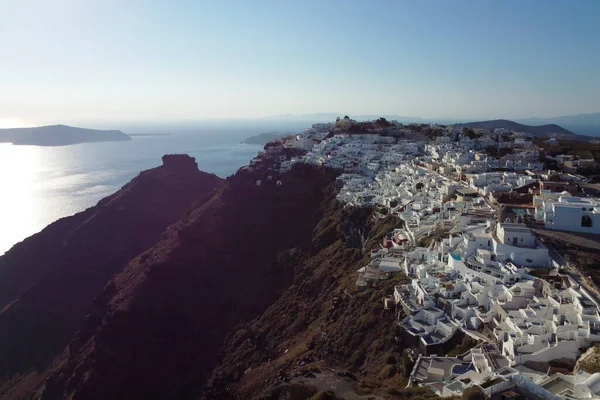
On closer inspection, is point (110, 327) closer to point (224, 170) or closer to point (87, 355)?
point (87, 355)

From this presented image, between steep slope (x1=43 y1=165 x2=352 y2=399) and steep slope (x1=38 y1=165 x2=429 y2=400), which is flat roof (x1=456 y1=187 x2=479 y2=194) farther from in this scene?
steep slope (x1=43 y1=165 x2=352 y2=399)

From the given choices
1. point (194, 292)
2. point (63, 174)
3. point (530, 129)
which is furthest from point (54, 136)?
point (194, 292)

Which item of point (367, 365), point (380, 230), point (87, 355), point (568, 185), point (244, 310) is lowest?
point (87, 355)

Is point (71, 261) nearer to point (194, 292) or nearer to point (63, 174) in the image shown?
point (194, 292)

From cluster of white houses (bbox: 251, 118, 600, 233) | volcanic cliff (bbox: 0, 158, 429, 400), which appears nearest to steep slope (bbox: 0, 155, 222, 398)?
volcanic cliff (bbox: 0, 158, 429, 400)

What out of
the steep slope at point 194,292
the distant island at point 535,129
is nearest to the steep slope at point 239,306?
the steep slope at point 194,292

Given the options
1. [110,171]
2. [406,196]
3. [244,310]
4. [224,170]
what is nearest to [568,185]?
[406,196]
